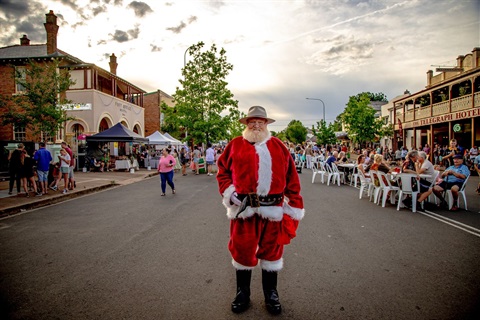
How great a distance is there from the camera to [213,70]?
27.6 meters

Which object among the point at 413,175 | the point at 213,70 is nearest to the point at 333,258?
the point at 413,175

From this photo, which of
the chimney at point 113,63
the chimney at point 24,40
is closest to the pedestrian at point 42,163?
the chimney at point 113,63

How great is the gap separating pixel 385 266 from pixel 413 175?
475 centimetres

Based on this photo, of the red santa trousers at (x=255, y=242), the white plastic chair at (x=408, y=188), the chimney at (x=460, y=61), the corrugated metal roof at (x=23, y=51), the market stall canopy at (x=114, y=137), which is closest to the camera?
the red santa trousers at (x=255, y=242)

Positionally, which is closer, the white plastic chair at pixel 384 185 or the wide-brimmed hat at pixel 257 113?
the wide-brimmed hat at pixel 257 113

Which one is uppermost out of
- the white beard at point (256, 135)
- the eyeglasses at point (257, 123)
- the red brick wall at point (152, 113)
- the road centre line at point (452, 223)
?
the red brick wall at point (152, 113)

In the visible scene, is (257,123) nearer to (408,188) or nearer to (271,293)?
(271,293)

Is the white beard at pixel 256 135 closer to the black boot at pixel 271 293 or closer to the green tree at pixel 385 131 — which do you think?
the black boot at pixel 271 293

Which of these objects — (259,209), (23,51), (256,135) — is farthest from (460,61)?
(23,51)

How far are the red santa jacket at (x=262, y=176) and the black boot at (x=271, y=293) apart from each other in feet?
1.90

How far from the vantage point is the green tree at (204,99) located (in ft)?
87.4

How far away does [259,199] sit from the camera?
3004 mm

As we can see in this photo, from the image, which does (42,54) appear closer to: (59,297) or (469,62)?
(59,297)

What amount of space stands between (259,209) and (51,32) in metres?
27.3
